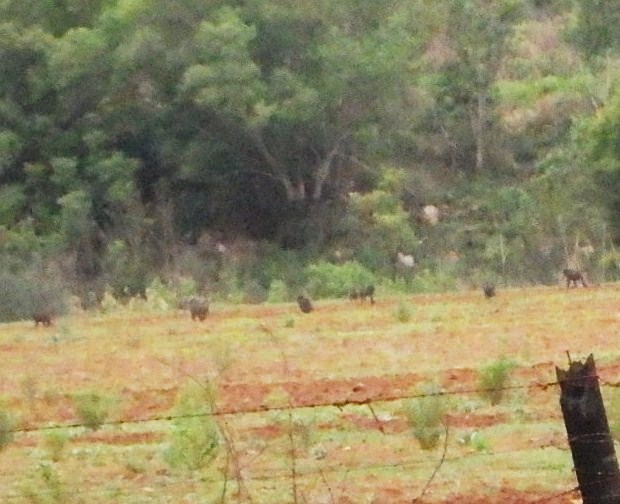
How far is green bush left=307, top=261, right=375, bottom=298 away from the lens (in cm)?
3756

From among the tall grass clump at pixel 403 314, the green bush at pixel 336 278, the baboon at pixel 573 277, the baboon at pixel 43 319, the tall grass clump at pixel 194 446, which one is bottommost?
the tall grass clump at pixel 194 446

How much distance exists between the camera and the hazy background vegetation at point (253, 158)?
39.8m

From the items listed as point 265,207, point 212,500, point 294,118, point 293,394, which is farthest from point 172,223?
point 212,500

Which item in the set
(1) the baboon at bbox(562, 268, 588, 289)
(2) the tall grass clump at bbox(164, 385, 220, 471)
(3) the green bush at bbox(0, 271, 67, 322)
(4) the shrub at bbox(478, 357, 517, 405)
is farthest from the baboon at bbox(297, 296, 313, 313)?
(2) the tall grass clump at bbox(164, 385, 220, 471)

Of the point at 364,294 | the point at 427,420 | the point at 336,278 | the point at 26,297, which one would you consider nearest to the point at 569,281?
the point at 364,294

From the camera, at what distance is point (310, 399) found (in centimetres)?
1424

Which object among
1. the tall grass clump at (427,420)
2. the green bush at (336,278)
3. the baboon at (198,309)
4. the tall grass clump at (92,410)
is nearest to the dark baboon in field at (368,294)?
the baboon at (198,309)

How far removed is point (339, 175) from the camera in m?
43.9

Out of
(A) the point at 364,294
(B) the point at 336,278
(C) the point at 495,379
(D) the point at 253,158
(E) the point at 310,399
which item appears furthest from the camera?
(D) the point at 253,158

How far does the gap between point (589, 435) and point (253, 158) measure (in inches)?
1481

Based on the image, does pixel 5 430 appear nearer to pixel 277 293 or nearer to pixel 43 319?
pixel 43 319

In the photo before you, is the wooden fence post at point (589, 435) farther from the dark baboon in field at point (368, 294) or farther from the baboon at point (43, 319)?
the dark baboon in field at point (368, 294)

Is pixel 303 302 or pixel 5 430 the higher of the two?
pixel 303 302

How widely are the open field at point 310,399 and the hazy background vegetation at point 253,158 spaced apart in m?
11.3
